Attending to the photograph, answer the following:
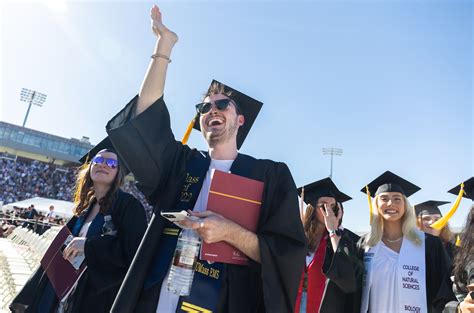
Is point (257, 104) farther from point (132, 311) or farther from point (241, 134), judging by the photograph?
point (132, 311)

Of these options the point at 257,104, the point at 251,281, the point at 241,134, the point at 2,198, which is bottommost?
the point at 2,198

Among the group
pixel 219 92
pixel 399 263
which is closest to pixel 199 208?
pixel 219 92

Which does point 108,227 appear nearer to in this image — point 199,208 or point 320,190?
point 199,208

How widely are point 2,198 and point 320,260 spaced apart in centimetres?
4204

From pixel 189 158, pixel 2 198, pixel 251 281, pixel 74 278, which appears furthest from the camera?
pixel 2 198

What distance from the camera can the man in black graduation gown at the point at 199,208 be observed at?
1.66m

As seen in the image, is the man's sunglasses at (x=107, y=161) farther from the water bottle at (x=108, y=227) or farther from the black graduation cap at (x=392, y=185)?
the black graduation cap at (x=392, y=185)

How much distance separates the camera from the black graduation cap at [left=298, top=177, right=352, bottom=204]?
456 centimetres

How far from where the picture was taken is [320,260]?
395 centimetres

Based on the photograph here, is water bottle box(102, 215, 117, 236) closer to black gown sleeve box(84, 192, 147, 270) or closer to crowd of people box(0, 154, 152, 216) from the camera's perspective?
black gown sleeve box(84, 192, 147, 270)

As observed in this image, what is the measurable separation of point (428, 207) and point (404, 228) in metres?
2.74

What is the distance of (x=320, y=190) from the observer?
4656 millimetres

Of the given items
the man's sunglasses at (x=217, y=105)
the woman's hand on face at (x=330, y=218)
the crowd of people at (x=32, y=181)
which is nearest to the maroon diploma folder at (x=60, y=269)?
the man's sunglasses at (x=217, y=105)

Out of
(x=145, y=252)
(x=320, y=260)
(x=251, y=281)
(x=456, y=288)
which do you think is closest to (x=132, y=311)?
(x=145, y=252)
